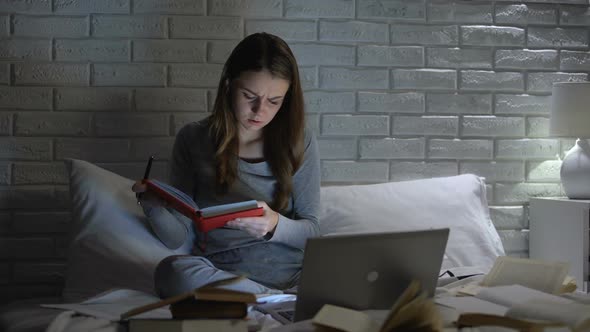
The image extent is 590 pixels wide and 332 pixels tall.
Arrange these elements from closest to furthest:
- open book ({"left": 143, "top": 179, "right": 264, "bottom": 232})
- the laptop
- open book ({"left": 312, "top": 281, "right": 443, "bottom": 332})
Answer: open book ({"left": 312, "top": 281, "right": 443, "bottom": 332}), the laptop, open book ({"left": 143, "top": 179, "right": 264, "bottom": 232})

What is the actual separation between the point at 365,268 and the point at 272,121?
3.68 feet

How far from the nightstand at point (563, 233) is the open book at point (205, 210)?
4.37ft

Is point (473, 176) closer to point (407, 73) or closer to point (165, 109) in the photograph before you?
point (407, 73)

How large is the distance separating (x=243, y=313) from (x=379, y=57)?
186cm

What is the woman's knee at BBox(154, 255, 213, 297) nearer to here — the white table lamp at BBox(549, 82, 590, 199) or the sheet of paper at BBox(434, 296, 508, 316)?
the sheet of paper at BBox(434, 296, 508, 316)

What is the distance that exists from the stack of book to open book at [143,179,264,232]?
0.57 m

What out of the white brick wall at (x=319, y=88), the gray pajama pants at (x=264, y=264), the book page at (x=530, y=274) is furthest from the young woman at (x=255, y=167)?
the book page at (x=530, y=274)

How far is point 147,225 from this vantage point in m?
2.27

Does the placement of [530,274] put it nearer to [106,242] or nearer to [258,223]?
[258,223]

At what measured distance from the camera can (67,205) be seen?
2686mm

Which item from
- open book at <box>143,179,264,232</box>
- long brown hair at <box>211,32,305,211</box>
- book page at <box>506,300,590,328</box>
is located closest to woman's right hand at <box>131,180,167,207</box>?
open book at <box>143,179,264,232</box>

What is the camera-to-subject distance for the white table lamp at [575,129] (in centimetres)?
274

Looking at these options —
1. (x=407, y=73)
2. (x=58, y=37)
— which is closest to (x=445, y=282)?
(x=407, y=73)

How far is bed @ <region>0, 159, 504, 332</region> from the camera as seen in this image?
2.18 meters
